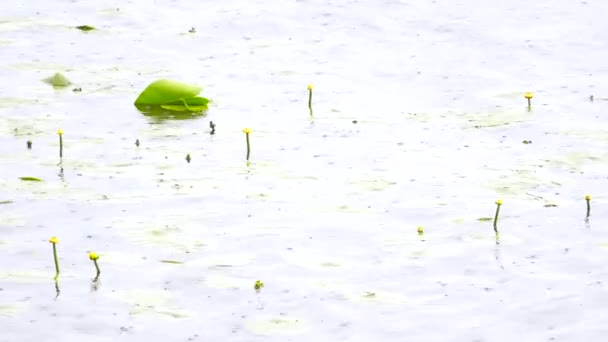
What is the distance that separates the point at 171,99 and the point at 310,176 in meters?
1.61

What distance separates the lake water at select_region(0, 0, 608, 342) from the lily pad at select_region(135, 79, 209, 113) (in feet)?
0.50

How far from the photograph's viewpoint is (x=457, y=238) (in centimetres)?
598

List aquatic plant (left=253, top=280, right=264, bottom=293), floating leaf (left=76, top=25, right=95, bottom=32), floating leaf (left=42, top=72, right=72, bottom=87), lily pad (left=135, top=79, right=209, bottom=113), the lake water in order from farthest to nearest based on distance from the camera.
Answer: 1. floating leaf (left=76, top=25, right=95, bottom=32)
2. floating leaf (left=42, top=72, right=72, bottom=87)
3. lily pad (left=135, top=79, right=209, bottom=113)
4. aquatic plant (left=253, top=280, right=264, bottom=293)
5. the lake water

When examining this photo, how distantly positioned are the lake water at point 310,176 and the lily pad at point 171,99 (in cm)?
15

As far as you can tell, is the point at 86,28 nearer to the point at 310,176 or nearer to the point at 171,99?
the point at 171,99

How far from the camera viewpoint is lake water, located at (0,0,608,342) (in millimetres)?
5297

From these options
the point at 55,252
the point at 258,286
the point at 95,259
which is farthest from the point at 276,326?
the point at 55,252

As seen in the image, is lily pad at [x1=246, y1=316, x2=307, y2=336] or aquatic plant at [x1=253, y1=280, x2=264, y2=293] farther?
aquatic plant at [x1=253, y1=280, x2=264, y2=293]

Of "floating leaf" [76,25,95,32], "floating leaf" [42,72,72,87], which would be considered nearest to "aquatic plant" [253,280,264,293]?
"floating leaf" [42,72,72,87]

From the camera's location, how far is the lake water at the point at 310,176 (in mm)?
5297

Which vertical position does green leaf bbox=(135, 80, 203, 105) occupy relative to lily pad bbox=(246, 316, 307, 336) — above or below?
above

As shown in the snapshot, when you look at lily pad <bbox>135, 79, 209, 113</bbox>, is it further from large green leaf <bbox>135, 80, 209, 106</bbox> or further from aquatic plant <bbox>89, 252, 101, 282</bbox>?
aquatic plant <bbox>89, 252, 101, 282</bbox>

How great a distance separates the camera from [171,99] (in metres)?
8.01

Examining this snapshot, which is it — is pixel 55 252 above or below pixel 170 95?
below
